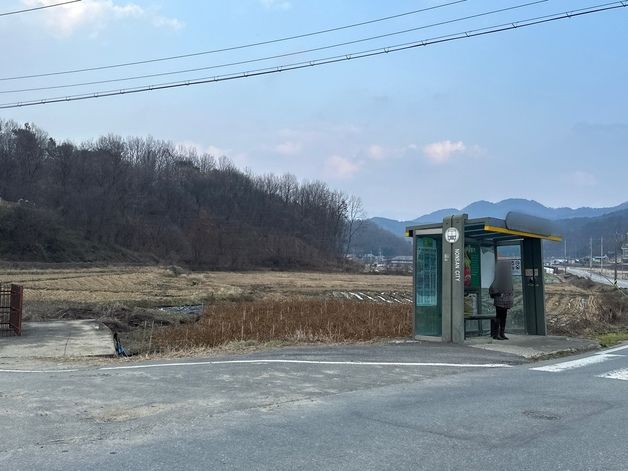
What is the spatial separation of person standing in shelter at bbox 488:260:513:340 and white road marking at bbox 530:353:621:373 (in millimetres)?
2158

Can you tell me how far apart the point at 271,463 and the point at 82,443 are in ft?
6.07

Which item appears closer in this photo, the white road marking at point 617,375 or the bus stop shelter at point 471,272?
the white road marking at point 617,375

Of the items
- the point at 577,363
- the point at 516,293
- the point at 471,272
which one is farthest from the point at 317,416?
the point at 516,293

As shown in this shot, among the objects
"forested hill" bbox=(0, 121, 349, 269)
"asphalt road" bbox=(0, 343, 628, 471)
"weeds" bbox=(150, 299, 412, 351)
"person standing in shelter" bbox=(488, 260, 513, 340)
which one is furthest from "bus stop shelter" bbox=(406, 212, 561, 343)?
"forested hill" bbox=(0, 121, 349, 269)

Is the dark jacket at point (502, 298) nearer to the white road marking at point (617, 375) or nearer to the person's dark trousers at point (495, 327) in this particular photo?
the person's dark trousers at point (495, 327)

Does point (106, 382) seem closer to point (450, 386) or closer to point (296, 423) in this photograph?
point (296, 423)

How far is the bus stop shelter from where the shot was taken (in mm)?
12938

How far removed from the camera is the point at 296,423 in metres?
6.14

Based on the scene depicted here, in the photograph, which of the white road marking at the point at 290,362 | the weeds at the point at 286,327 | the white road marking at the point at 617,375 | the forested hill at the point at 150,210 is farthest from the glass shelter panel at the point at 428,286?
the forested hill at the point at 150,210

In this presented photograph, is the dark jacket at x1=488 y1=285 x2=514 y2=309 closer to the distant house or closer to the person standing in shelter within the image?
the person standing in shelter

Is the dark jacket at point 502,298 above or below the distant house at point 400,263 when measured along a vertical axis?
below

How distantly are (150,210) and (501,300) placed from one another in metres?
108

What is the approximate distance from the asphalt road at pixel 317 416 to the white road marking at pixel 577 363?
66 millimetres

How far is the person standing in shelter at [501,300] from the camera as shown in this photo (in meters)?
13.5
